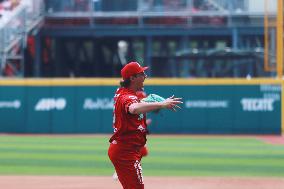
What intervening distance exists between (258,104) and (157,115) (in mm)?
3243

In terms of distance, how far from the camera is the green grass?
15.3 metres

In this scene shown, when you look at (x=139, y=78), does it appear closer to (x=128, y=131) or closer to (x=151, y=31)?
(x=128, y=131)

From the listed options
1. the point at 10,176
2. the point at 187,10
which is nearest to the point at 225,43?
the point at 187,10

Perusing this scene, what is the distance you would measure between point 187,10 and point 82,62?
6.24 meters

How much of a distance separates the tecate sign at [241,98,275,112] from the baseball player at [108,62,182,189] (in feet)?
58.1

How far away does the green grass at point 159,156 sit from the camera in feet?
50.3

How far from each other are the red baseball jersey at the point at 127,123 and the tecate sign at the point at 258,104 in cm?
1771

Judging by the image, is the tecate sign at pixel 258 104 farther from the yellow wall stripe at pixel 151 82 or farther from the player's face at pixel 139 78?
the player's face at pixel 139 78

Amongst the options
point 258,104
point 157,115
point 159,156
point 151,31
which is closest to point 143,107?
point 159,156

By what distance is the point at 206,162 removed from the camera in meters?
17.0

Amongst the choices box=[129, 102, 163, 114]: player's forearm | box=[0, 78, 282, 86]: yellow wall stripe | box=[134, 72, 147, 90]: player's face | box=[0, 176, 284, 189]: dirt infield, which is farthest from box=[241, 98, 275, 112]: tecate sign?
box=[129, 102, 163, 114]: player's forearm

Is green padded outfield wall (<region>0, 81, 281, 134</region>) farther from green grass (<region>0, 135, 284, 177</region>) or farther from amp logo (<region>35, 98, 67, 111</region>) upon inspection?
green grass (<region>0, 135, 284, 177</region>)

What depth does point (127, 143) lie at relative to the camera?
830 cm

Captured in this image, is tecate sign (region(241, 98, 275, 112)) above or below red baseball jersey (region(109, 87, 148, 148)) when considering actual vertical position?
below
